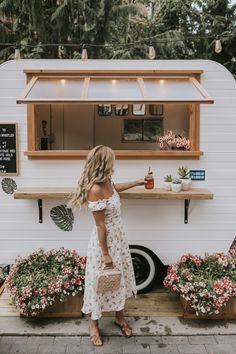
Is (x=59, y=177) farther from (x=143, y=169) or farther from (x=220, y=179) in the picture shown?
(x=220, y=179)

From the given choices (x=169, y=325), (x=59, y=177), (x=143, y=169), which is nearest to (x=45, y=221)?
(x=59, y=177)

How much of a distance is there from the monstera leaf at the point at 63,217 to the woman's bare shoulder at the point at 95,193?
3.78 feet

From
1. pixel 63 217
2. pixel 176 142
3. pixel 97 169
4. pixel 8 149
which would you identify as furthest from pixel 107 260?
pixel 8 149

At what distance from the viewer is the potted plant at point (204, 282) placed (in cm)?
329

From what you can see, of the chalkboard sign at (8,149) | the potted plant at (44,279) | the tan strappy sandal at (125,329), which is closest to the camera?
the tan strappy sandal at (125,329)

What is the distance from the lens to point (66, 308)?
3.52 m

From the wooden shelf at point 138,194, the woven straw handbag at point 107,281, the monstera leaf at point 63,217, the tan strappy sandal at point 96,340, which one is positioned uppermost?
the wooden shelf at point 138,194

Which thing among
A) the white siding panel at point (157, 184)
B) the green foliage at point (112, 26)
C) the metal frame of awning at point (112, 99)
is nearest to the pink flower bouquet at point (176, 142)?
the white siding panel at point (157, 184)

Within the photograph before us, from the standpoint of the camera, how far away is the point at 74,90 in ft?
11.8

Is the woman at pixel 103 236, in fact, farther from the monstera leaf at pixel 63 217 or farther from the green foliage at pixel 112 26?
the green foliage at pixel 112 26

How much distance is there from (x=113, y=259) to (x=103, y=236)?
0.32 metres

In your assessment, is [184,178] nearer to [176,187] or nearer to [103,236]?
[176,187]

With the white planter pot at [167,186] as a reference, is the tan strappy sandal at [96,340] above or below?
below

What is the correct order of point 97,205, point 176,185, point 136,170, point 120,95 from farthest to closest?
point 136,170, point 176,185, point 120,95, point 97,205
